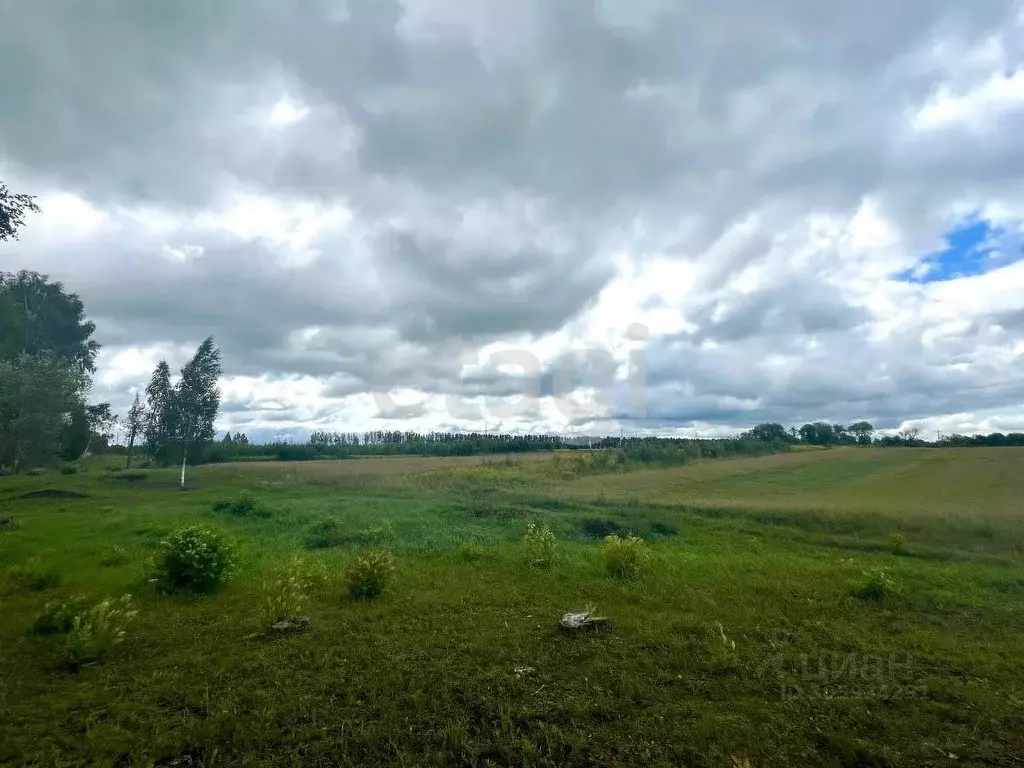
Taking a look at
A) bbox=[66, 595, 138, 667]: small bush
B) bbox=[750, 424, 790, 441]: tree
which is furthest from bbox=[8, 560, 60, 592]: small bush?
bbox=[750, 424, 790, 441]: tree

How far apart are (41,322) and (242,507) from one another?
39683mm

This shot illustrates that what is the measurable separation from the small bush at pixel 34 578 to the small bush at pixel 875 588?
16775mm

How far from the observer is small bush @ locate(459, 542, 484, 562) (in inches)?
564

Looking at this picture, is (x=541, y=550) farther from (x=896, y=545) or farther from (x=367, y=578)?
(x=896, y=545)

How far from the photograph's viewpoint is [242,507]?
73.9 feet

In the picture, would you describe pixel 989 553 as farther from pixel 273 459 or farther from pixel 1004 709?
pixel 273 459

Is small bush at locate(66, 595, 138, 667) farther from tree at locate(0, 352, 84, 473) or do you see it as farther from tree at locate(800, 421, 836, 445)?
tree at locate(800, 421, 836, 445)

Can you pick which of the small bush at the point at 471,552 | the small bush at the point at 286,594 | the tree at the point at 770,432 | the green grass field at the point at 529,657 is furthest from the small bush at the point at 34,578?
the tree at the point at 770,432

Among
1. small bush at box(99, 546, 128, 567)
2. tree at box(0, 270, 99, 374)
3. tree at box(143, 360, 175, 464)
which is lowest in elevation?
small bush at box(99, 546, 128, 567)

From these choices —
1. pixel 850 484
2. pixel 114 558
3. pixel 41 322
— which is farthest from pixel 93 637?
pixel 41 322

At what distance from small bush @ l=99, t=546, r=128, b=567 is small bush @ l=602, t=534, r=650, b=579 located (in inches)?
472

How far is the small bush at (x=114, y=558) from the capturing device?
1298 centimetres

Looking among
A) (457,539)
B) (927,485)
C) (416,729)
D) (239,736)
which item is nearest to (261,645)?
(239,736)

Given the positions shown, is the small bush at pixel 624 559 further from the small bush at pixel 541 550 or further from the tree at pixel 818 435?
the tree at pixel 818 435
